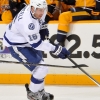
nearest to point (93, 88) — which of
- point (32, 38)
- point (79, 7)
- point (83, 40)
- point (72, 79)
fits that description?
point (72, 79)

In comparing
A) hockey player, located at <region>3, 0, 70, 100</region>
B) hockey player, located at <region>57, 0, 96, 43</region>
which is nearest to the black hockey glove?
hockey player, located at <region>3, 0, 70, 100</region>

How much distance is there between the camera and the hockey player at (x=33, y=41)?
2800 millimetres

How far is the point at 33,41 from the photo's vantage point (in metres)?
2.82

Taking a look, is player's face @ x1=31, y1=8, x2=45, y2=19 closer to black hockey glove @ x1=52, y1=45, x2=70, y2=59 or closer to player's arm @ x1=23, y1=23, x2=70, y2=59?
player's arm @ x1=23, y1=23, x2=70, y2=59

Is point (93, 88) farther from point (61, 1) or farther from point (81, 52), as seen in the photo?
point (61, 1)

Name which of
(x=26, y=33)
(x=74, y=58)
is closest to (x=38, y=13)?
(x=26, y=33)

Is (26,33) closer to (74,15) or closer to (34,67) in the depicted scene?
(34,67)

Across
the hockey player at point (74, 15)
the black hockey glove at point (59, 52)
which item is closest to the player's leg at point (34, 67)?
the black hockey glove at point (59, 52)

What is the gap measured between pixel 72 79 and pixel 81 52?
337 mm

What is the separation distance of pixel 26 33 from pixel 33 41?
0.30 feet

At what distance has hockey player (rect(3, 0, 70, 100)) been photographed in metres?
2.80

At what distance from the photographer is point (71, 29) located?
3.69m

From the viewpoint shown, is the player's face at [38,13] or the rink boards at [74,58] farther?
the rink boards at [74,58]

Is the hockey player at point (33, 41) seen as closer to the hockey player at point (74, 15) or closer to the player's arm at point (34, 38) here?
the player's arm at point (34, 38)
